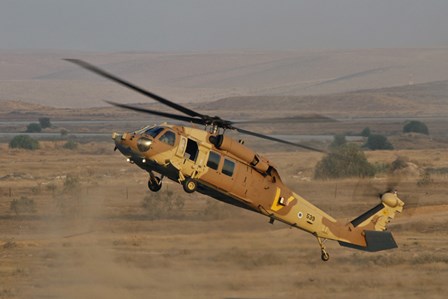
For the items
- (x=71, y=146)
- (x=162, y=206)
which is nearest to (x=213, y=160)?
(x=162, y=206)

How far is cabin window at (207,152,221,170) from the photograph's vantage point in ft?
90.2

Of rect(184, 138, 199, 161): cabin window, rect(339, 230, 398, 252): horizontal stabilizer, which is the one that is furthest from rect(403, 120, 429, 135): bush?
rect(184, 138, 199, 161): cabin window

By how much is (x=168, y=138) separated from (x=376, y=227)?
27.7 feet

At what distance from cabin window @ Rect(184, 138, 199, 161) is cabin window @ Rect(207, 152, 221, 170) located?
17.5 inches

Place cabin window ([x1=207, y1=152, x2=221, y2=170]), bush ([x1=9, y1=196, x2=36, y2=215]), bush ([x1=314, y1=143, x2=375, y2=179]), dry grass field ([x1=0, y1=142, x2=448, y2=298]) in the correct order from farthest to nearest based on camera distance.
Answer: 1. bush ([x1=314, y1=143, x2=375, y2=179])
2. bush ([x1=9, y1=196, x2=36, y2=215])
3. dry grass field ([x1=0, y1=142, x2=448, y2=298])
4. cabin window ([x1=207, y1=152, x2=221, y2=170])

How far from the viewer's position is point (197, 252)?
116 feet

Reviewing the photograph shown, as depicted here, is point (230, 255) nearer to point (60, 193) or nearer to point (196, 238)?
point (196, 238)

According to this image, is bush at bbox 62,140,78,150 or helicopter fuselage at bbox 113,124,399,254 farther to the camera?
bush at bbox 62,140,78,150

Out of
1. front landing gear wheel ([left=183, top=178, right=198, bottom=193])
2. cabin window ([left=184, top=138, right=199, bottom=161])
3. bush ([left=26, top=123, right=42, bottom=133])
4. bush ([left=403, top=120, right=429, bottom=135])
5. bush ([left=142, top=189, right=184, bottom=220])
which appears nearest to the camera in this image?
front landing gear wheel ([left=183, top=178, right=198, bottom=193])

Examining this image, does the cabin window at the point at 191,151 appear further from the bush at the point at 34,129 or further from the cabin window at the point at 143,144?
the bush at the point at 34,129

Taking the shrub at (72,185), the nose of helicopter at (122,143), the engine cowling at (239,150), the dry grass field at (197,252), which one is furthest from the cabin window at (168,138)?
the shrub at (72,185)

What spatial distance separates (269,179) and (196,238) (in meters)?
9.80

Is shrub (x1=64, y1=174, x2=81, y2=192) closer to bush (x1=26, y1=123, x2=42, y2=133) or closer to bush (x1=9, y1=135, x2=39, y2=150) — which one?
bush (x1=9, y1=135, x2=39, y2=150)

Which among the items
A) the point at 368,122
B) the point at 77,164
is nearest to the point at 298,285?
the point at 77,164
